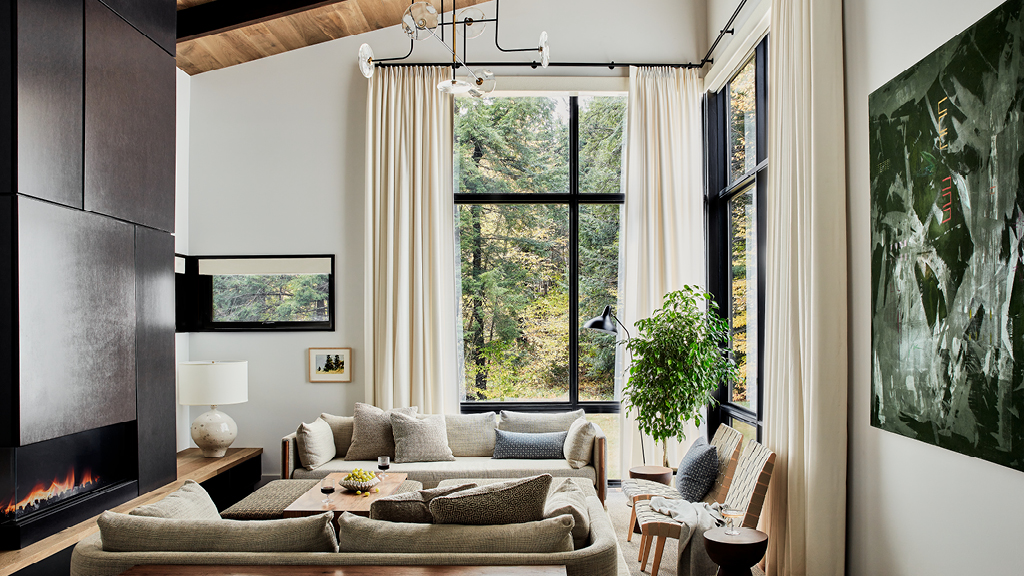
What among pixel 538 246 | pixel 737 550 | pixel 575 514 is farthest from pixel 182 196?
pixel 737 550

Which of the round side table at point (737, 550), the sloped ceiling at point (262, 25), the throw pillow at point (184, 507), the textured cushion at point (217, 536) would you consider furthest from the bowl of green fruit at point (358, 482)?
the sloped ceiling at point (262, 25)

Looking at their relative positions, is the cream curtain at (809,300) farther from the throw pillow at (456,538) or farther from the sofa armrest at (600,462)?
the throw pillow at (456,538)

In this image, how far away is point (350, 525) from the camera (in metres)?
2.21

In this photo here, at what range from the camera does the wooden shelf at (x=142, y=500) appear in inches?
111

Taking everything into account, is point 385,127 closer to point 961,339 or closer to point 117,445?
point 117,445

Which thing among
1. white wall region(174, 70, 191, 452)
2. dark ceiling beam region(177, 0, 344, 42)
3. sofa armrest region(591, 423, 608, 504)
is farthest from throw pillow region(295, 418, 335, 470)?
dark ceiling beam region(177, 0, 344, 42)

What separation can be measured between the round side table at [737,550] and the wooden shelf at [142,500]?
3058mm

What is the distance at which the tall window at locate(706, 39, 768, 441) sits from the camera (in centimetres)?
434

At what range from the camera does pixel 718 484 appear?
393cm

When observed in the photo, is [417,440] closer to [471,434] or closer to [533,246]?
[471,434]

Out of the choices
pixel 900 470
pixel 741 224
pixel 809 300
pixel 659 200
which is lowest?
pixel 900 470

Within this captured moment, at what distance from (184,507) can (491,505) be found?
1.26 metres

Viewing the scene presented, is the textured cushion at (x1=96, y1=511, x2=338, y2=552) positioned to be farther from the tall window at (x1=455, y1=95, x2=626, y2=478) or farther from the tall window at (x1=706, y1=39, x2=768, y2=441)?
the tall window at (x1=455, y1=95, x2=626, y2=478)

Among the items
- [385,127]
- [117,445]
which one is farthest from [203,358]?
[385,127]
